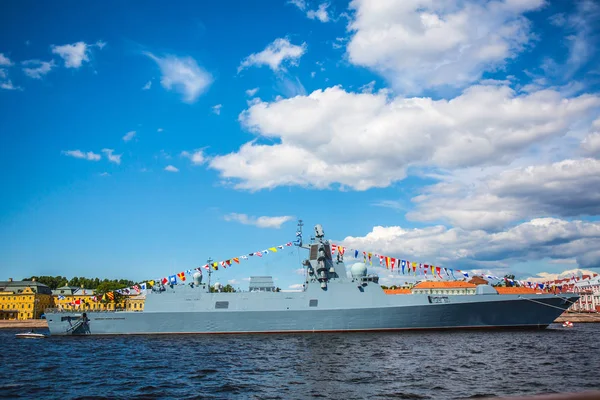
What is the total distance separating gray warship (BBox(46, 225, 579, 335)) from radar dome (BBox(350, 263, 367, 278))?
3.1 inches

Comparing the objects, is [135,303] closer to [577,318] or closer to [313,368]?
[313,368]

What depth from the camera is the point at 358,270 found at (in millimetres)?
32438

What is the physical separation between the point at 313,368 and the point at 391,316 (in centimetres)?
1368

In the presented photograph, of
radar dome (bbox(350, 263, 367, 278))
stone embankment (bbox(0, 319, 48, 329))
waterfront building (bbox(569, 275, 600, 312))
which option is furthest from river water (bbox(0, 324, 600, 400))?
waterfront building (bbox(569, 275, 600, 312))

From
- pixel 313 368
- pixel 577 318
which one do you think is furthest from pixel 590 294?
pixel 313 368

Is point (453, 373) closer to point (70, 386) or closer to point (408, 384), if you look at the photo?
point (408, 384)

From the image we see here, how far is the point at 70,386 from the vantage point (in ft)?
51.5

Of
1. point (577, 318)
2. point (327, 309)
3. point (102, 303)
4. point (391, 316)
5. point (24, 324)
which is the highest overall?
point (327, 309)

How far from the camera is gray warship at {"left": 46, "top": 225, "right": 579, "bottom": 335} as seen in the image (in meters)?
30.2

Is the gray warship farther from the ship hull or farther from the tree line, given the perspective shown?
the tree line

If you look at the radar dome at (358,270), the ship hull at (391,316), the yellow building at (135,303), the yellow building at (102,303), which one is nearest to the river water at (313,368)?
the ship hull at (391,316)

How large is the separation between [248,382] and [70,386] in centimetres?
685

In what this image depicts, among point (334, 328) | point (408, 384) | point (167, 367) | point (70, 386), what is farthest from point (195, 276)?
point (408, 384)

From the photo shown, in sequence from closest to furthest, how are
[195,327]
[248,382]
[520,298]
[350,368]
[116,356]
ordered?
[248,382]
[350,368]
[116,356]
[520,298]
[195,327]
